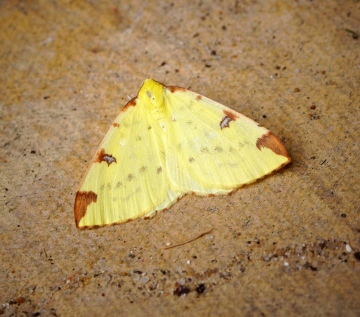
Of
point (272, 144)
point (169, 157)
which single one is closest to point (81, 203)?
point (169, 157)

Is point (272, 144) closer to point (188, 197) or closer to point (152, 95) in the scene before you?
point (188, 197)

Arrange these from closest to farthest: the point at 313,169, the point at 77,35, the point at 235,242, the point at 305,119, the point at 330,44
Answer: the point at 235,242 → the point at 313,169 → the point at 305,119 → the point at 330,44 → the point at 77,35

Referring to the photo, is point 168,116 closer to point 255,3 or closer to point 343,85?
point 343,85

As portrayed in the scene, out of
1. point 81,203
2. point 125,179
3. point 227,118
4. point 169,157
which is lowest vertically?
point 81,203

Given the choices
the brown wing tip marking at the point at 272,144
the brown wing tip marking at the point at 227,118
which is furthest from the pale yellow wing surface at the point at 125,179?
the brown wing tip marking at the point at 272,144

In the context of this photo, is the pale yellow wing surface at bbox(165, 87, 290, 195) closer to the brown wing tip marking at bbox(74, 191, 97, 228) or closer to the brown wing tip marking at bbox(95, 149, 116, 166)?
the brown wing tip marking at bbox(95, 149, 116, 166)

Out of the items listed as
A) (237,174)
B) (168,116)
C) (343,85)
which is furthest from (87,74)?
(343,85)
